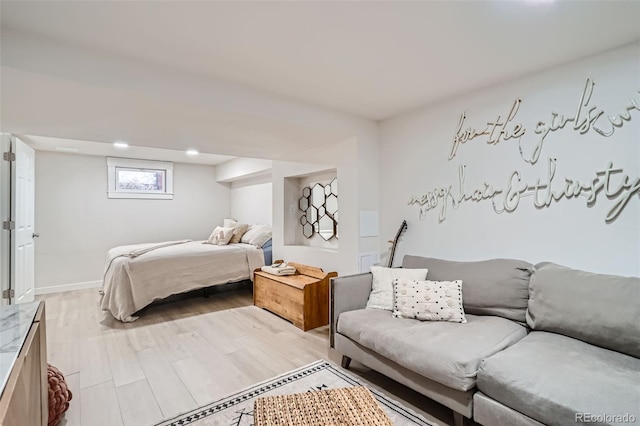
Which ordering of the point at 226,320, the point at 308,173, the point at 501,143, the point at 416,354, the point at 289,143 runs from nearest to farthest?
the point at 416,354 < the point at 501,143 < the point at 289,143 < the point at 226,320 < the point at 308,173

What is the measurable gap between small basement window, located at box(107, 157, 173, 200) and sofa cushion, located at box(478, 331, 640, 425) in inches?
237

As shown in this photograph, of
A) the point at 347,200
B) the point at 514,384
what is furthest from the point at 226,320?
the point at 514,384

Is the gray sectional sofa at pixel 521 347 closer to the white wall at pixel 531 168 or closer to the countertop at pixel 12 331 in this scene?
the white wall at pixel 531 168

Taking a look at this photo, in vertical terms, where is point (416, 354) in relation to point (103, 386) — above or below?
above

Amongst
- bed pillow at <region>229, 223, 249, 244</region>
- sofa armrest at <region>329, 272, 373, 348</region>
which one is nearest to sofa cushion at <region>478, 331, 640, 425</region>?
sofa armrest at <region>329, 272, 373, 348</region>

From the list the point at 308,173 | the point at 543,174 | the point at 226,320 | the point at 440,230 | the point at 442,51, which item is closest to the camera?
the point at 442,51

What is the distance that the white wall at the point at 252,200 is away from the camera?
5.64 metres

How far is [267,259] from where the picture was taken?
4754mm

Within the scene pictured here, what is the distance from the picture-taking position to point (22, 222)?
3.48 meters

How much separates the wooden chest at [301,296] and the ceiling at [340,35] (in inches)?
81.2

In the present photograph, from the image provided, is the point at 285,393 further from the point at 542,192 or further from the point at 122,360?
the point at 542,192

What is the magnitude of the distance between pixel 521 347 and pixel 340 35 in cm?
202

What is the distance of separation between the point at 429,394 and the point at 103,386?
2239mm

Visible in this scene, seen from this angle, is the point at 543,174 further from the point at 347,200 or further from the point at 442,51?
the point at 347,200
